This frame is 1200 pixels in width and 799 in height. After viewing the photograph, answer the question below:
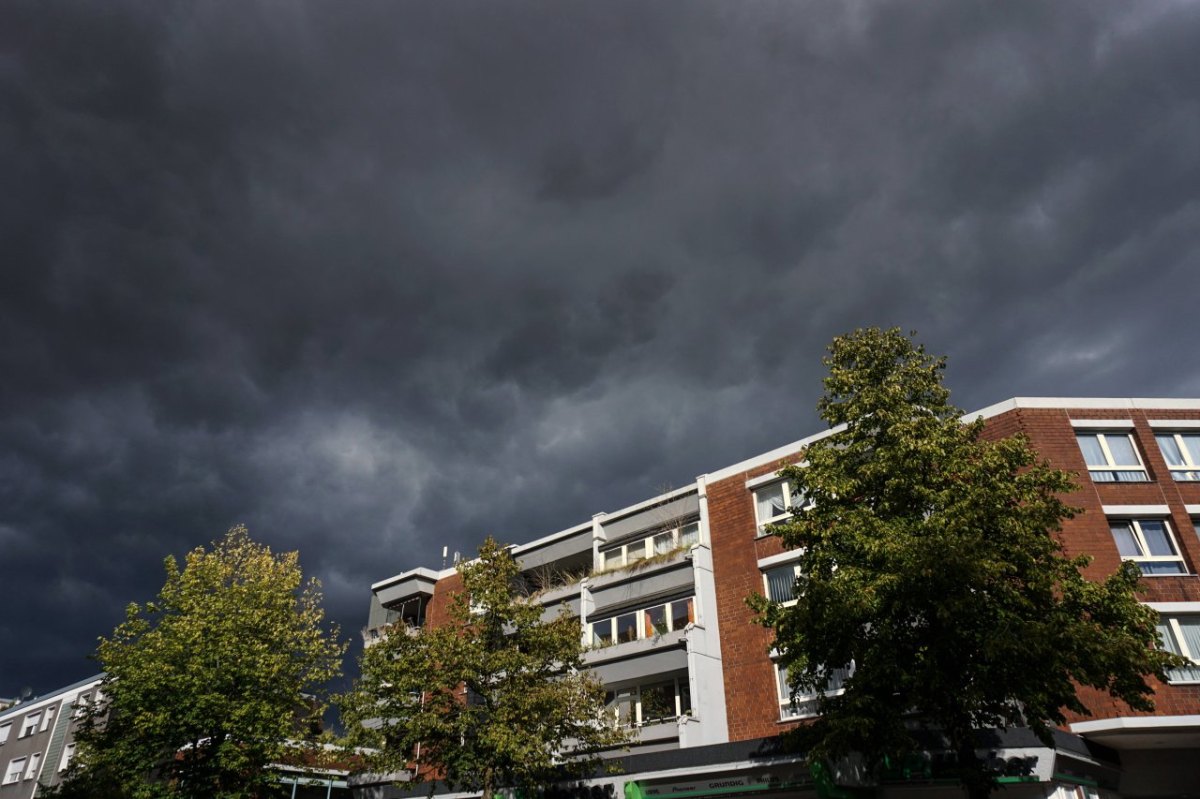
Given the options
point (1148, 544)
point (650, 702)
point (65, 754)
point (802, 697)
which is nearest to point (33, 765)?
point (65, 754)

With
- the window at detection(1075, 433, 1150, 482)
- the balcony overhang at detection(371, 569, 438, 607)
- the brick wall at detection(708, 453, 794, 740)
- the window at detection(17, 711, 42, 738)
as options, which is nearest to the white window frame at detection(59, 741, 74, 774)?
→ the window at detection(17, 711, 42, 738)

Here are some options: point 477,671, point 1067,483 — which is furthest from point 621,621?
point 1067,483

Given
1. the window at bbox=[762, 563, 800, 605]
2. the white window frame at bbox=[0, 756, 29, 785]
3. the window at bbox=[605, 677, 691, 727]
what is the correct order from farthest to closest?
the white window frame at bbox=[0, 756, 29, 785], the window at bbox=[605, 677, 691, 727], the window at bbox=[762, 563, 800, 605]

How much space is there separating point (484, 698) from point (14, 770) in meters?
52.8

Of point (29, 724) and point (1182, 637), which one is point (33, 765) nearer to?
point (29, 724)

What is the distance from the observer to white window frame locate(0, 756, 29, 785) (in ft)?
181

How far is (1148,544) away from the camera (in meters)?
25.6

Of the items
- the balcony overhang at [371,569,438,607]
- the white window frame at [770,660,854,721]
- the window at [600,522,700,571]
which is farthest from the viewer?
the balcony overhang at [371,569,438,607]

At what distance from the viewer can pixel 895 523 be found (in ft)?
58.5

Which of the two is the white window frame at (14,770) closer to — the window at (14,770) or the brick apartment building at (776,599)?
the window at (14,770)

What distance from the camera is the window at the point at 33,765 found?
176 feet

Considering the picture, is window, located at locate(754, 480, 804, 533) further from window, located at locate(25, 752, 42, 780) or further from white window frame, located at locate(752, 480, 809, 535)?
window, located at locate(25, 752, 42, 780)

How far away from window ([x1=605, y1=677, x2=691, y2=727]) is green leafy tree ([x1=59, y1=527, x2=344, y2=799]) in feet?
37.2

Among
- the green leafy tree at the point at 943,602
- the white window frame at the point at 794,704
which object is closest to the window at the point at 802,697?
the white window frame at the point at 794,704
